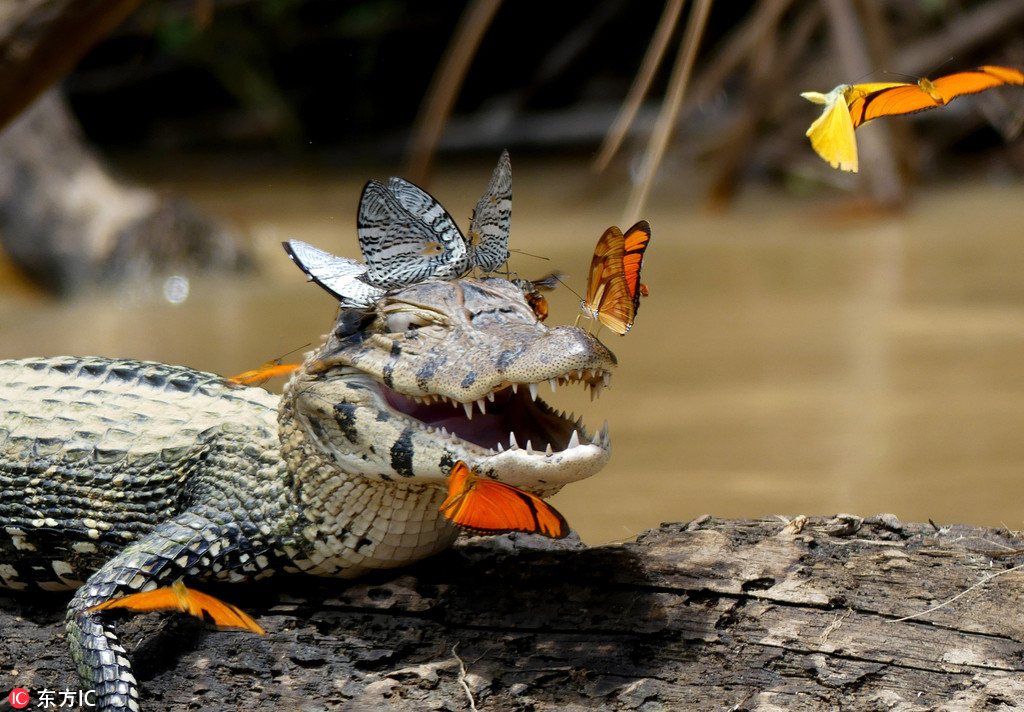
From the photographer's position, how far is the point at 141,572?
169 cm

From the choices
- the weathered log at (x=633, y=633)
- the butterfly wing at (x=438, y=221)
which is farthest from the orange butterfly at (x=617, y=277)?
the weathered log at (x=633, y=633)

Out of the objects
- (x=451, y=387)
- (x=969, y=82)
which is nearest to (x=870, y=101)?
(x=969, y=82)

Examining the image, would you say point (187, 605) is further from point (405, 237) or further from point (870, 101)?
point (870, 101)

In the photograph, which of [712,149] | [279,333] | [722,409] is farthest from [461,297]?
[712,149]

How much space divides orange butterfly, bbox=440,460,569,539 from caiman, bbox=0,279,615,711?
20mm

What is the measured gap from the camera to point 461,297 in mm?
1701

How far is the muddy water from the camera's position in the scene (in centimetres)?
309

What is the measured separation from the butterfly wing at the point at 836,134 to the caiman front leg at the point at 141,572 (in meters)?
1.09

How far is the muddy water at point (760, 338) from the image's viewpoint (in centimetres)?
309

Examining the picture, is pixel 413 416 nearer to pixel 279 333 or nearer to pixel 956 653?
pixel 956 653

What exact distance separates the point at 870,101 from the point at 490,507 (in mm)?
781

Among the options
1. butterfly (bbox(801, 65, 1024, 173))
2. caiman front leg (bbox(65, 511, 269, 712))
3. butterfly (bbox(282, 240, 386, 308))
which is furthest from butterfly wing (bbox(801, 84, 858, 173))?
caiman front leg (bbox(65, 511, 269, 712))

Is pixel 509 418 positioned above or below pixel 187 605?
above

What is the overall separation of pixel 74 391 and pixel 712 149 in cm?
691
